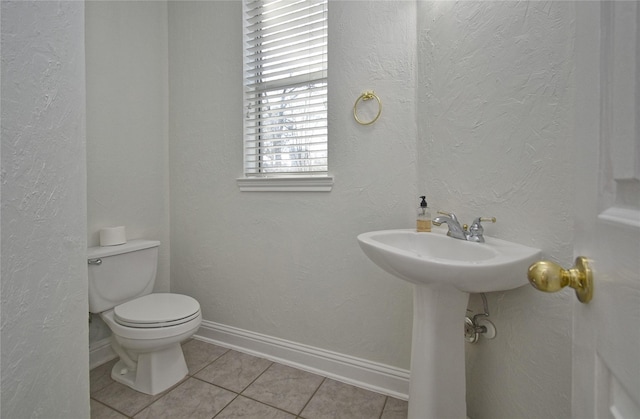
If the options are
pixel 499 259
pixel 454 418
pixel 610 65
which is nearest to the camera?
pixel 610 65

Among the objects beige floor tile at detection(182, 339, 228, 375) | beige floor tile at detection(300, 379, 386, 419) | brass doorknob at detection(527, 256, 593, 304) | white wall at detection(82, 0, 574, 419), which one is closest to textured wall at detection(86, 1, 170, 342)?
white wall at detection(82, 0, 574, 419)

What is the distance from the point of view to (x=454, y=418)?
38.9 inches

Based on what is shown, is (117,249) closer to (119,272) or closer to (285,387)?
(119,272)

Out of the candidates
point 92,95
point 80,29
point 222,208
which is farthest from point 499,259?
point 92,95

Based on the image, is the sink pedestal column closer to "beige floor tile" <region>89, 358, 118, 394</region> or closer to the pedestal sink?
the pedestal sink

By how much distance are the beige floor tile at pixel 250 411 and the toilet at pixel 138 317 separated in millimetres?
398

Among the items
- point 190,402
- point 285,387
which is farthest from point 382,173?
point 190,402

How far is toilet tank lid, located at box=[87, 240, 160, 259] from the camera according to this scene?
147 cm

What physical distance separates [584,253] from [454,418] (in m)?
0.96

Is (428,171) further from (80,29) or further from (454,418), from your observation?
(80,29)

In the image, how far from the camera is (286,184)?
1.65 m

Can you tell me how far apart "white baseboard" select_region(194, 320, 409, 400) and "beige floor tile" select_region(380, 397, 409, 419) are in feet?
0.10

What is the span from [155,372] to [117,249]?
2.29 feet

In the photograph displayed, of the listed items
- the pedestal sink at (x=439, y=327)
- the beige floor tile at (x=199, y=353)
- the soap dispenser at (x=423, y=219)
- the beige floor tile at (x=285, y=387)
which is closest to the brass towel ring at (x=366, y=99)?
the soap dispenser at (x=423, y=219)
